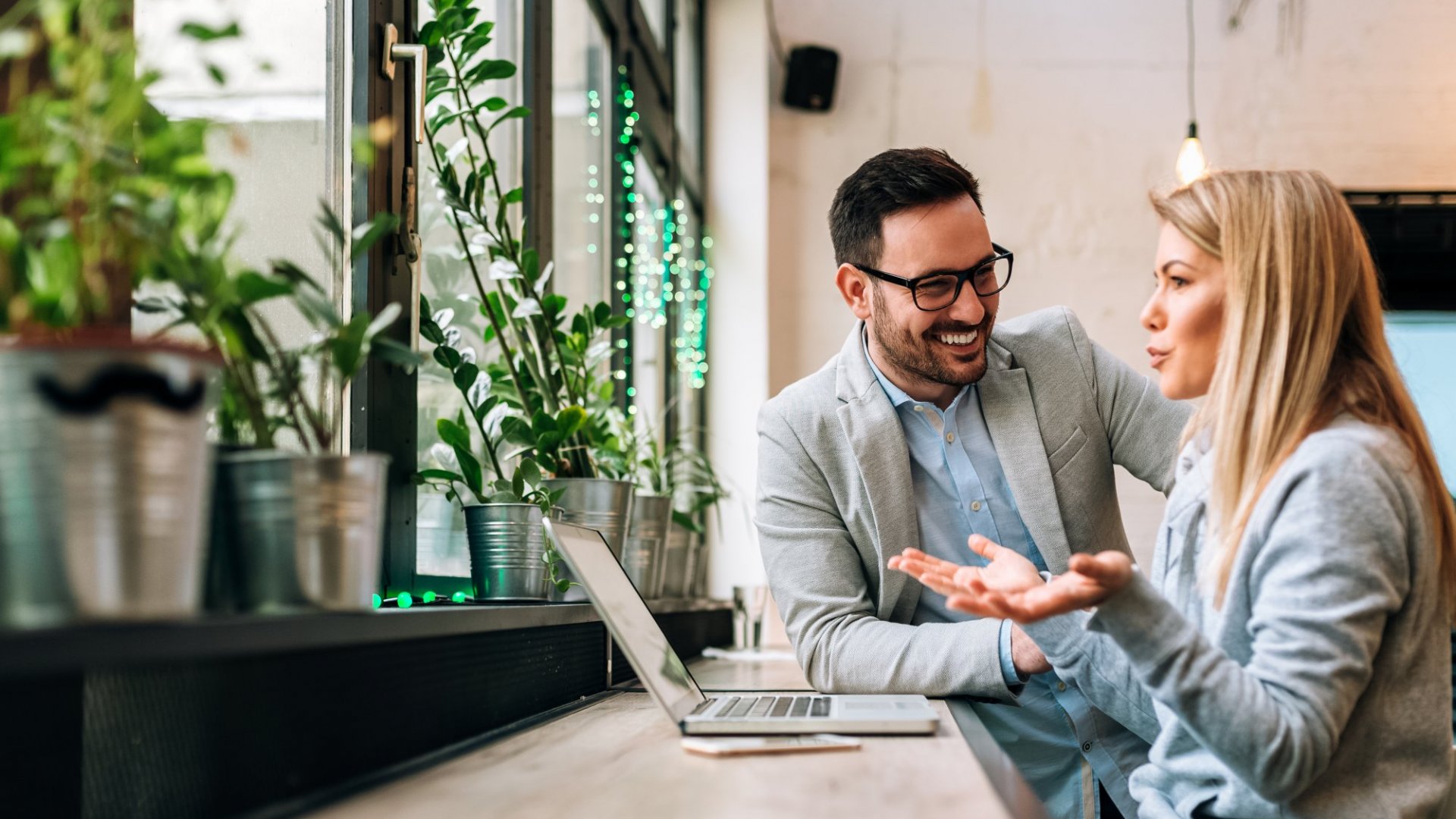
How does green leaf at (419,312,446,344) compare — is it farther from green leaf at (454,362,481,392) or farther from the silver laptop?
the silver laptop

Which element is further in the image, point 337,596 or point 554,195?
point 554,195

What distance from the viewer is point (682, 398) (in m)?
4.54

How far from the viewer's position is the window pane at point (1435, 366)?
502 cm

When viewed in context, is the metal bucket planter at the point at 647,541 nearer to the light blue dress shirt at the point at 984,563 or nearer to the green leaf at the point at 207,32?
the light blue dress shirt at the point at 984,563

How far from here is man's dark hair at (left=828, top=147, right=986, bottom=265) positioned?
6.84 feet

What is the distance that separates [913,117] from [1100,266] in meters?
1.01

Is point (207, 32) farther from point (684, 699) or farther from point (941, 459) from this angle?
point (941, 459)

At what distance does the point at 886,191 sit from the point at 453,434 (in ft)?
2.84

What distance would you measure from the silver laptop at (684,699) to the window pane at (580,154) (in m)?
1.15

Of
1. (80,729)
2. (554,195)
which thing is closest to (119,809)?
(80,729)

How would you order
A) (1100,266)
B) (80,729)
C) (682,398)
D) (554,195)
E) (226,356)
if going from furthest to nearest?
(1100,266) → (682,398) → (554,195) → (226,356) → (80,729)

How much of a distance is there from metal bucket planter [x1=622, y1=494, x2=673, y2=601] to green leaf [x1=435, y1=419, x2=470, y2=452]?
63cm

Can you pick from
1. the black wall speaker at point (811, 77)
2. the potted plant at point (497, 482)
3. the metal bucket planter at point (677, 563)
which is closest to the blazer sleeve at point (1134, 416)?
the potted plant at point (497, 482)

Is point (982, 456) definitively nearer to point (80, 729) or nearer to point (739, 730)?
point (739, 730)
